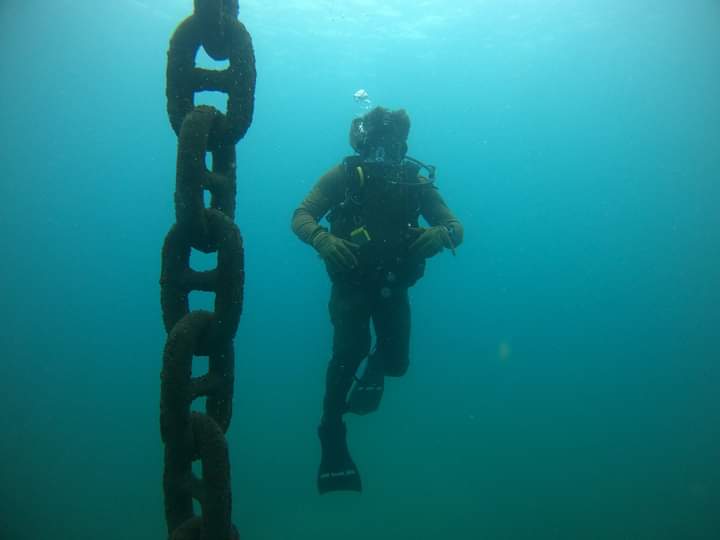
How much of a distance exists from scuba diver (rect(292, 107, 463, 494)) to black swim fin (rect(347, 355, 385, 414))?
0.04ft

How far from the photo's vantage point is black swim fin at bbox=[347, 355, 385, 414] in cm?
574

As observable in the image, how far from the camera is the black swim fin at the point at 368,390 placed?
574cm

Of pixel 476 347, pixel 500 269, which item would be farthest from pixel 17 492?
pixel 500 269

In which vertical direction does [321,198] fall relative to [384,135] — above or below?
below

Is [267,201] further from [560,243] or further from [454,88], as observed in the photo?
[560,243]

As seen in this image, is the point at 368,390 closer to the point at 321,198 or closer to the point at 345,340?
the point at 345,340

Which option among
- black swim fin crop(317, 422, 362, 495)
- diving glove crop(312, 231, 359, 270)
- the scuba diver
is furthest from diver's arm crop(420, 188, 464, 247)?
black swim fin crop(317, 422, 362, 495)

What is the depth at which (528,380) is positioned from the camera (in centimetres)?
3969

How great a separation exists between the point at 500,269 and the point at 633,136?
25.5 metres

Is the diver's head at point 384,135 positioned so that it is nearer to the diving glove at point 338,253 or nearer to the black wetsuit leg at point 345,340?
the diving glove at point 338,253

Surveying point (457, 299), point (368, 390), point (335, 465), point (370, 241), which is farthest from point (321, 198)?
point (457, 299)

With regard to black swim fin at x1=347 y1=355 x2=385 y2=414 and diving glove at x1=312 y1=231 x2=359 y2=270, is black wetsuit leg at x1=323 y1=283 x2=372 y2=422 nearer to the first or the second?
black swim fin at x1=347 y1=355 x2=385 y2=414

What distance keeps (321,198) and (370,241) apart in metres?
0.78

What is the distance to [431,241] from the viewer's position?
178 inches
